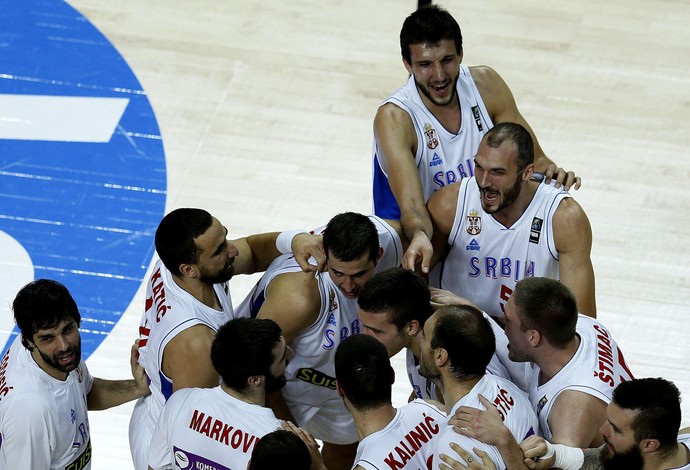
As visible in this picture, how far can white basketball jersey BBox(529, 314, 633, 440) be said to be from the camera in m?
4.32

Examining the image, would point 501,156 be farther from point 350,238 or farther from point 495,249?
point 350,238

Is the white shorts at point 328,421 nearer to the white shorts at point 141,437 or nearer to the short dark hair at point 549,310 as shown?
the white shorts at point 141,437

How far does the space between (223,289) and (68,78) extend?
435 cm

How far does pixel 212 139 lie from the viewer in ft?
27.0

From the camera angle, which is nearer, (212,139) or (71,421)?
(71,421)

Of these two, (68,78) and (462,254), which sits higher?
(462,254)

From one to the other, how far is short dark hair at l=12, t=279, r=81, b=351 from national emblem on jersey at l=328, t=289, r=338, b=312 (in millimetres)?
1162

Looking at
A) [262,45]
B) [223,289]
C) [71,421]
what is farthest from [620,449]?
[262,45]

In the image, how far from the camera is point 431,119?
574 centimetres

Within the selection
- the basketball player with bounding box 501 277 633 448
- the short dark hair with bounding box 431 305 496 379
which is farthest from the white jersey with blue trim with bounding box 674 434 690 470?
the short dark hair with bounding box 431 305 496 379

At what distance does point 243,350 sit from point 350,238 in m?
0.78

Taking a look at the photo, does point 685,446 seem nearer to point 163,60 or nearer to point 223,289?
point 223,289

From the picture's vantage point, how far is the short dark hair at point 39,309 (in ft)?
14.5

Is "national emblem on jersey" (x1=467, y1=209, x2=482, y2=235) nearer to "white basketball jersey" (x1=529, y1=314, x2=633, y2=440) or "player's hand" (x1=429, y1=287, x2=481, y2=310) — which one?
"player's hand" (x1=429, y1=287, x2=481, y2=310)
